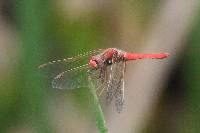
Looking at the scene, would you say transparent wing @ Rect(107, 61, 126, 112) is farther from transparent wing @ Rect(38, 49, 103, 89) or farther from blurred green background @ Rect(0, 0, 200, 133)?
blurred green background @ Rect(0, 0, 200, 133)

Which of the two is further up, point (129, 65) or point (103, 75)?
point (103, 75)

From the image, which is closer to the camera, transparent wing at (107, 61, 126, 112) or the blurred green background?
transparent wing at (107, 61, 126, 112)

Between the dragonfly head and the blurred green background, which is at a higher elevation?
the dragonfly head

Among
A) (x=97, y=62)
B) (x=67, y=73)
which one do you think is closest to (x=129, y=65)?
(x=67, y=73)

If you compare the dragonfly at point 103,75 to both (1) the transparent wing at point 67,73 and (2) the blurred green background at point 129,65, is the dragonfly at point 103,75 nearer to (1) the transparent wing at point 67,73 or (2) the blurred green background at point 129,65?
(1) the transparent wing at point 67,73

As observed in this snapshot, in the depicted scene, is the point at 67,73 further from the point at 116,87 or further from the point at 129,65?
the point at 129,65

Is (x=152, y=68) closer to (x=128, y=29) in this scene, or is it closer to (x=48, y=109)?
(x=128, y=29)

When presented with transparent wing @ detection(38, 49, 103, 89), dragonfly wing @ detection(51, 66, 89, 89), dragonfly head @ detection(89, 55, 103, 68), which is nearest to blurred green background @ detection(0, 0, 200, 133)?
transparent wing @ detection(38, 49, 103, 89)

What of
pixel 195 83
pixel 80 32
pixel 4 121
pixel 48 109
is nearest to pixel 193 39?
pixel 195 83
